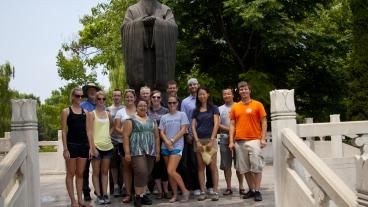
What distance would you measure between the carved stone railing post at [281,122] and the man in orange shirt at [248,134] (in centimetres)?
85

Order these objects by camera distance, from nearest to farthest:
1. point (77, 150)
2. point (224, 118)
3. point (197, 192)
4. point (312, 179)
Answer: point (312, 179) < point (77, 150) < point (197, 192) < point (224, 118)

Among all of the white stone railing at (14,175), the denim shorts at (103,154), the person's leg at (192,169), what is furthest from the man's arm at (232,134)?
the white stone railing at (14,175)

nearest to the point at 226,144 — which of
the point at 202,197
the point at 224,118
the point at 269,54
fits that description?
the point at 224,118

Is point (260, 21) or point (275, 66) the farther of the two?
point (275, 66)

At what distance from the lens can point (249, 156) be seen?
6918 mm

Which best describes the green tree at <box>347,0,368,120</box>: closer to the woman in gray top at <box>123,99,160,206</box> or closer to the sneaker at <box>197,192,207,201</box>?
the sneaker at <box>197,192,207,201</box>

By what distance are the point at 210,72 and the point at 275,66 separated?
2576mm

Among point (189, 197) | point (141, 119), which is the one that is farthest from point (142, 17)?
point (189, 197)

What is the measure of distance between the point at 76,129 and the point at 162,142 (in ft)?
4.24

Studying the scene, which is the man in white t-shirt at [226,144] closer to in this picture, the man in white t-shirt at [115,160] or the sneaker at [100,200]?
the man in white t-shirt at [115,160]

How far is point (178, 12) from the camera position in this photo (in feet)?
60.2

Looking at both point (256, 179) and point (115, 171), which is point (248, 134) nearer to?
point (256, 179)

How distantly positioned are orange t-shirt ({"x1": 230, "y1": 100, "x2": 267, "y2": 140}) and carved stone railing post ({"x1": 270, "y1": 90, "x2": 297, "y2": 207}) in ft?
2.86

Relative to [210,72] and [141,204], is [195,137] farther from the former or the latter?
[210,72]
